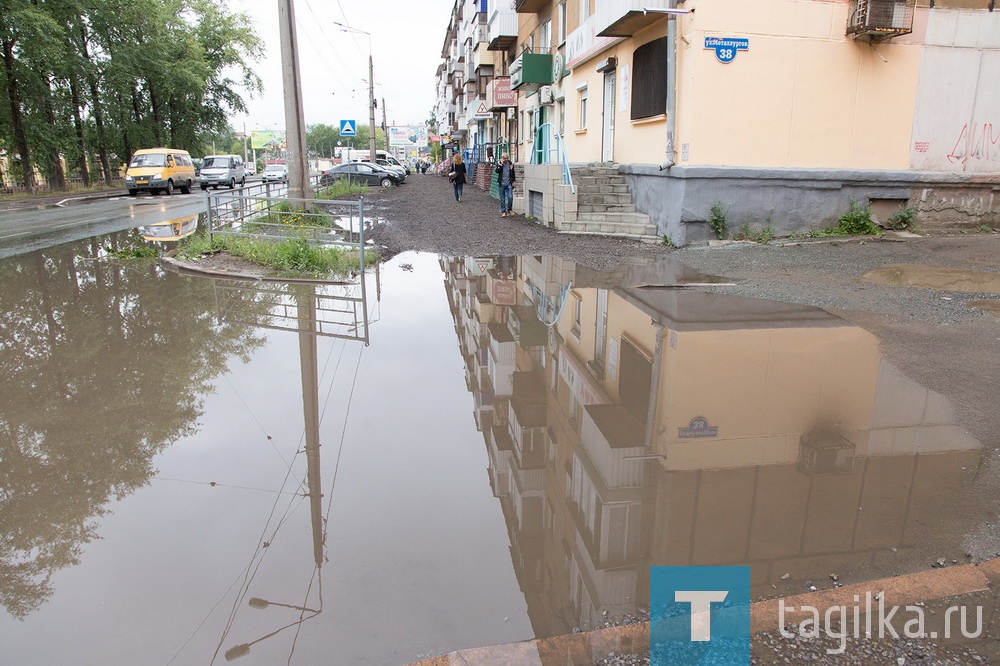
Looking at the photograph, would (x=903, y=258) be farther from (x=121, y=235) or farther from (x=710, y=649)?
(x=121, y=235)

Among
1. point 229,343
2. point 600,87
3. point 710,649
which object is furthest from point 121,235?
point 710,649

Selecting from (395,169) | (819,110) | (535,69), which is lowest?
(395,169)

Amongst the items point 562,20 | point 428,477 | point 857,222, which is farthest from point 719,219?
point 562,20

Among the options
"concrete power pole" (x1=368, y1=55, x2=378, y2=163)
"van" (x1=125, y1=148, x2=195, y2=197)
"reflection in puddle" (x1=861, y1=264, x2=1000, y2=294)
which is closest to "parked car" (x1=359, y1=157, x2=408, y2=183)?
"concrete power pole" (x1=368, y1=55, x2=378, y2=163)

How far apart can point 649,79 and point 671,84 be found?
4.69 feet

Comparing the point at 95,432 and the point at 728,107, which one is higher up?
the point at 728,107

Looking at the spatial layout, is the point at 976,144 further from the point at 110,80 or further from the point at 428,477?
the point at 110,80

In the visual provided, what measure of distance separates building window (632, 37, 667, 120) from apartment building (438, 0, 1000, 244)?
2.2 inches

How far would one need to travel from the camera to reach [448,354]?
7160mm

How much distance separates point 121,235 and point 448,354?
1333 cm

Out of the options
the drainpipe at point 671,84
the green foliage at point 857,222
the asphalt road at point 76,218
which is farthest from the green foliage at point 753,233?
the asphalt road at point 76,218

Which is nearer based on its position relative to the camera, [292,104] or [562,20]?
[292,104]

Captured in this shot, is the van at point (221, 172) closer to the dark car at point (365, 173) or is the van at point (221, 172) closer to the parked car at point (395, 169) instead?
the dark car at point (365, 173)

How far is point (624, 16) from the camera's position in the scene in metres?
14.2
